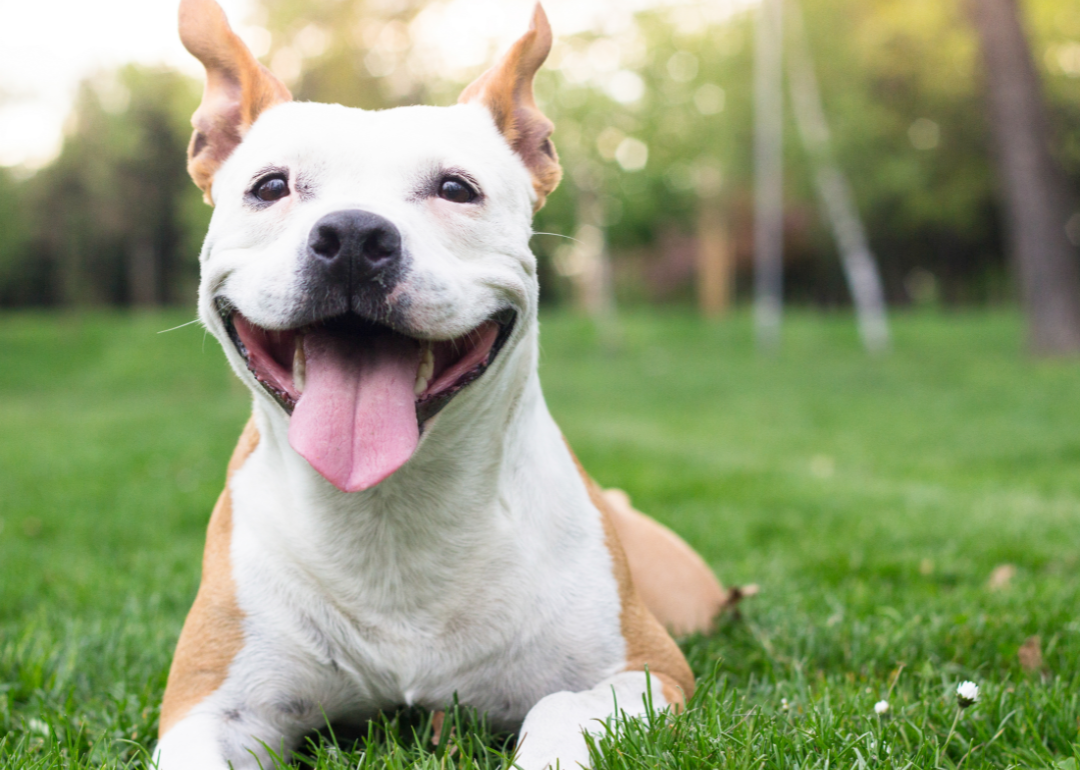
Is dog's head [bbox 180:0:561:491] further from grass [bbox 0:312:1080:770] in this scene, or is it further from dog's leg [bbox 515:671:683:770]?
grass [bbox 0:312:1080:770]

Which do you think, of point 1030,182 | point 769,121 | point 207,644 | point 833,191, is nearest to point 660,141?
point 769,121

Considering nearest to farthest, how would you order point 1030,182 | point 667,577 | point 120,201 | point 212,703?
point 212,703 < point 667,577 < point 1030,182 < point 120,201

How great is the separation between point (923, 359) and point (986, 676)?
12891mm

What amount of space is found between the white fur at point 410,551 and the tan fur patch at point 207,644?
3 centimetres

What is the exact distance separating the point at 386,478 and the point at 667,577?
4.42ft

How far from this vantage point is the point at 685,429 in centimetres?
941

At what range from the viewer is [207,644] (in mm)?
2277

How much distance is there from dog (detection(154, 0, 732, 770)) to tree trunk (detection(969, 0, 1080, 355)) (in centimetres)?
1196

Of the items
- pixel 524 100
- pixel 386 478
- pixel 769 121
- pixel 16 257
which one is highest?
pixel 524 100

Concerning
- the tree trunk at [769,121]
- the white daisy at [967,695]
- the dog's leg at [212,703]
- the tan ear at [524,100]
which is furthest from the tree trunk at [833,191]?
the dog's leg at [212,703]

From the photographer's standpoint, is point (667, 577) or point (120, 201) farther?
point (120, 201)

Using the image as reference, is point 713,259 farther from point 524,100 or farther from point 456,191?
point 456,191

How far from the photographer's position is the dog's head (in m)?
1.98

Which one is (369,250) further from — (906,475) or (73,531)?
(906,475)
